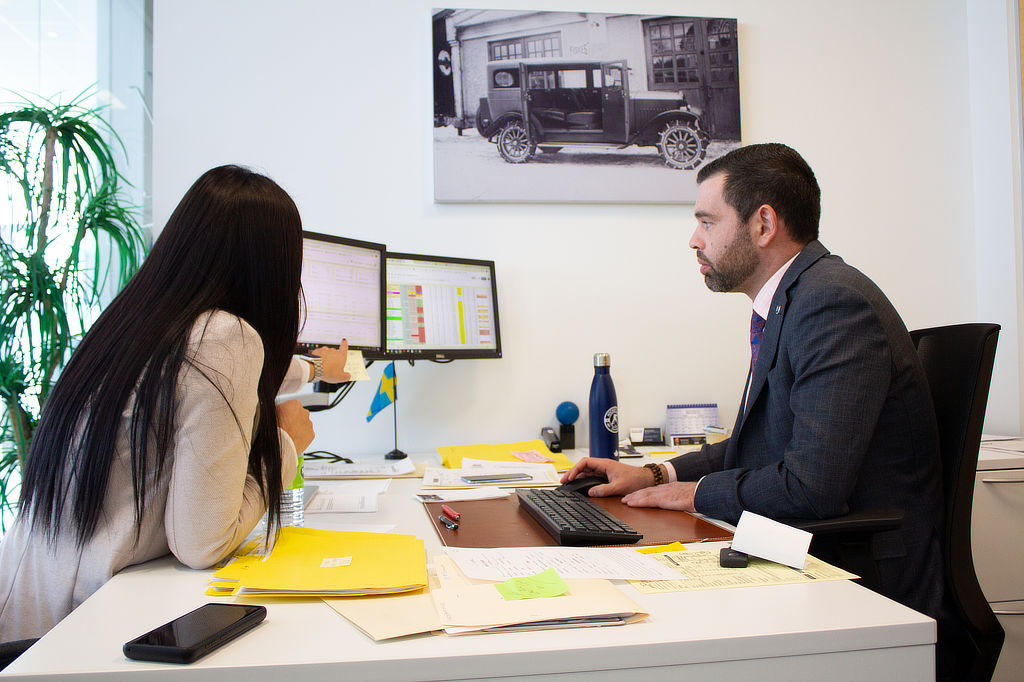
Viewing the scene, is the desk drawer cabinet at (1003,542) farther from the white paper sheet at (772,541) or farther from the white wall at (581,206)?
the white paper sheet at (772,541)

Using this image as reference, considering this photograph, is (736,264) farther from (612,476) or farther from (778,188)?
(612,476)

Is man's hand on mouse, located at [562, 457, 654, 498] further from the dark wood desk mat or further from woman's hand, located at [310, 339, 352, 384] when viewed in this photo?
woman's hand, located at [310, 339, 352, 384]

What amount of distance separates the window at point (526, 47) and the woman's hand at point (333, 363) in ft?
3.78

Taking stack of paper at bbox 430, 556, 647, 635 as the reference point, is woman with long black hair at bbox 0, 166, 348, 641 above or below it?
above

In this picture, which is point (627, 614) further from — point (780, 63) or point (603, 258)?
point (780, 63)

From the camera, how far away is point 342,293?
76.7 inches

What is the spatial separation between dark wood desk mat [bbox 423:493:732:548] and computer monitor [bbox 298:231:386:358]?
68 centimetres

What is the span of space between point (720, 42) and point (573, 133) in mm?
623

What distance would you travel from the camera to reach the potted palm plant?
1.85m

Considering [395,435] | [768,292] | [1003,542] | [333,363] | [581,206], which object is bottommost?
[1003,542]

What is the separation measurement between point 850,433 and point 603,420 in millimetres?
829

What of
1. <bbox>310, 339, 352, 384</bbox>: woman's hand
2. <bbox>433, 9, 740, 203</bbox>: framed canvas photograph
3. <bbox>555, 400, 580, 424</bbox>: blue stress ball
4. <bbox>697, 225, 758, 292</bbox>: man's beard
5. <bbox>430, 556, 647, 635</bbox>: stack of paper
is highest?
<bbox>433, 9, 740, 203</bbox>: framed canvas photograph

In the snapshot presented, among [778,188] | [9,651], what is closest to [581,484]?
[778,188]

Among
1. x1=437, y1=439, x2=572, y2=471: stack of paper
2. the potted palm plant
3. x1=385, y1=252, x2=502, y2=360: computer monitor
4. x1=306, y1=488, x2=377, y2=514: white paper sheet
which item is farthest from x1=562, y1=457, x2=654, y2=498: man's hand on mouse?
the potted palm plant
